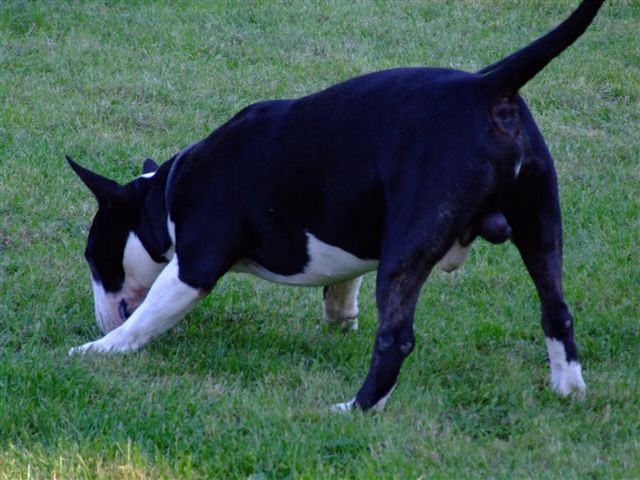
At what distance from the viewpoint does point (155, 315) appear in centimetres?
550

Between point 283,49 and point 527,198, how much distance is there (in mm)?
6645

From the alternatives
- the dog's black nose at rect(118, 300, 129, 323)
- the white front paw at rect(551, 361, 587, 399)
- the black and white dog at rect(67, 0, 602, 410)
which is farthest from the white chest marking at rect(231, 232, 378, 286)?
the white front paw at rect(551, 361, 587, 399)

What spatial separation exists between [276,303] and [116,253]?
0.98m

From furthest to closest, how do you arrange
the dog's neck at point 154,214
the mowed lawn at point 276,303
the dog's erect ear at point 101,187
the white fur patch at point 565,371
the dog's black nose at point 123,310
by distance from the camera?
1. the dog's black nose at point 123,310
2. the dog's erect ear at point 101,187
3. the dog's neck at point 154,214
4. the white fur patch at point 565,371
5. the mowed lawn at point 276,303

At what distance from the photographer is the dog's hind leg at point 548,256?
4.70 meters

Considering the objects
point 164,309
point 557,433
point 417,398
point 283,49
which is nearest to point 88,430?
point 164,309

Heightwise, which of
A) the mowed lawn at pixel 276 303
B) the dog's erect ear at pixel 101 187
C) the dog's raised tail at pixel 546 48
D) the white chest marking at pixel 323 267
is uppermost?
the dog's raised tail at pixel 546 48

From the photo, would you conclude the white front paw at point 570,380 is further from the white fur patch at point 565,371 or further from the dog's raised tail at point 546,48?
the dog's raised tail at point 546,48

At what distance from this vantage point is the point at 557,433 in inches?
185

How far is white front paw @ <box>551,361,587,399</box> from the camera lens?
5137mm

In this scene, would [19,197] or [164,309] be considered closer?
[164,309]

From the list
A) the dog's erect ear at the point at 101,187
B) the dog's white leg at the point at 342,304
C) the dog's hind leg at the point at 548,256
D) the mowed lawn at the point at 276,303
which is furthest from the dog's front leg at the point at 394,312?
the dog's erect ear at the point at 101,187

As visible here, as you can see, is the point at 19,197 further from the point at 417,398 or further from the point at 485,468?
the point at 485,468

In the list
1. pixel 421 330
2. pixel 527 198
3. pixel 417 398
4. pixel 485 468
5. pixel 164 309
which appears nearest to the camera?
pixel 485 468
